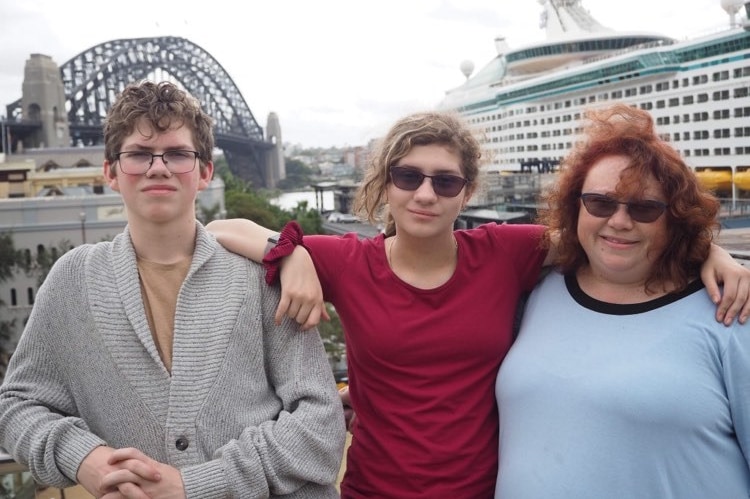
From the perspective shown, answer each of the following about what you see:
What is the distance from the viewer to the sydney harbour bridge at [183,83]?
58325mm

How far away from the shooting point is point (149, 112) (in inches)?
72.9

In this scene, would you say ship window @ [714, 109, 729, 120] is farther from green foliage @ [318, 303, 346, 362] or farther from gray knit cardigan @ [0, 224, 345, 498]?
gray knit cardigan @ [0, 224, 345, 498]

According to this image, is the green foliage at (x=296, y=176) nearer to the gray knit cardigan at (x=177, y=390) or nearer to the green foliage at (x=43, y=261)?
the green foliage at (x=43, y=261)

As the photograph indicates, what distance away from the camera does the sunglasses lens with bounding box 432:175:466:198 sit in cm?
206

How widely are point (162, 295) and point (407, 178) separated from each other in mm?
754

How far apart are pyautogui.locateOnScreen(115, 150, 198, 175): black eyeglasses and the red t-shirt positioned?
1.61 ft

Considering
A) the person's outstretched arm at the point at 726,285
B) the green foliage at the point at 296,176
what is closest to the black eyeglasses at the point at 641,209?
the person's outstretched arm at the point at 726,285

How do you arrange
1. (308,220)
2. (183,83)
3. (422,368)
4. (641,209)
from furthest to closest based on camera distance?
(183,83) → (308,220) → (422,368) → (641,209)

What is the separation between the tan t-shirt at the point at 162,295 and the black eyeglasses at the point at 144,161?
254 mm

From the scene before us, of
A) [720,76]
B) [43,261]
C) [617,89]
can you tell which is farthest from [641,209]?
[617,89]

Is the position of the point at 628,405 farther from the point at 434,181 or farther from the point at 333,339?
Result: the point at 333,339

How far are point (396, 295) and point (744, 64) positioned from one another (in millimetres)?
27907

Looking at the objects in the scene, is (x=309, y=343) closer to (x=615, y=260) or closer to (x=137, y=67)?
(x=615, y=260)

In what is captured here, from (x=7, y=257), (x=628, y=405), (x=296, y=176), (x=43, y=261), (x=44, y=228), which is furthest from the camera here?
(x=296, y=176)
